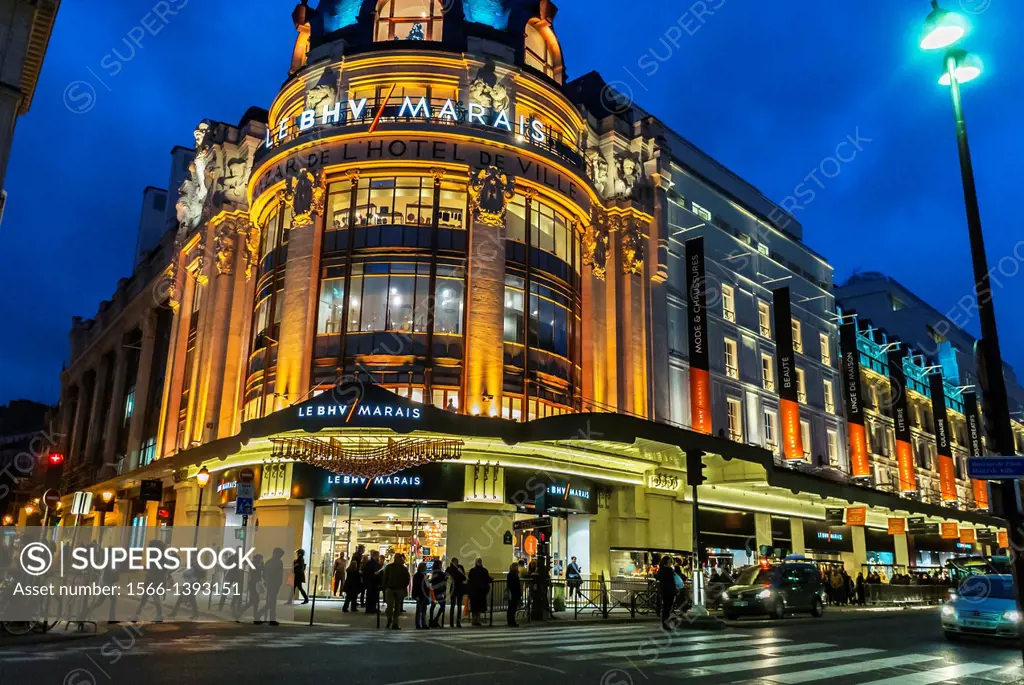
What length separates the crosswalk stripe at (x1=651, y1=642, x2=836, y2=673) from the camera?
12.5 m

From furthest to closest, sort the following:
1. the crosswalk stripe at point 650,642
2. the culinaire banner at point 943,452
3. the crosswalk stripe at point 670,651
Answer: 1. the culinaire banner at point 943,452
2. the crosswalk stripe at point 650,642
3. the crosswalk stripe at point 670,651

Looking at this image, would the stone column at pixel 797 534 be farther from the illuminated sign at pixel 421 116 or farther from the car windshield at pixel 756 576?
the illuminated sign at pixel 421 116

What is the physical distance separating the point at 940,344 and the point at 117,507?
225 ft

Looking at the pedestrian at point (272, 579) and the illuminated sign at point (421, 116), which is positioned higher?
the illuminated sign at point (421, 116)

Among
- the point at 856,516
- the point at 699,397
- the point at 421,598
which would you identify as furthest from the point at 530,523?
the point at 856,516

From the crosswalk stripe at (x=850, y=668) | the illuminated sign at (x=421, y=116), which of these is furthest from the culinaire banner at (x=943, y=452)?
the crosswalk stripe at (x=850, y=668)

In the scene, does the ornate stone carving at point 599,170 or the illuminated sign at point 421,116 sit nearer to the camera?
the illuminated sign at point 421,116

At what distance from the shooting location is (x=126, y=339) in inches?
2245

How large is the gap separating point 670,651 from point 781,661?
2035 millimetres

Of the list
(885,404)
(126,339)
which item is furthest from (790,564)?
(126,339)

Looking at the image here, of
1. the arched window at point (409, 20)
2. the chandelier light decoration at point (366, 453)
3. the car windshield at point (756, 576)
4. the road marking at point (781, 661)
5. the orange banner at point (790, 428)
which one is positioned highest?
the arched window at point (409, 20)

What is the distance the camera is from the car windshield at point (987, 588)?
1668 cm

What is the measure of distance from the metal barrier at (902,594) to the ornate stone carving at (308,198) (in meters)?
28.1

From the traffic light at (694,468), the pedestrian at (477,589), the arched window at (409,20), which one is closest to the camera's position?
the pedestrian at (477,589)
